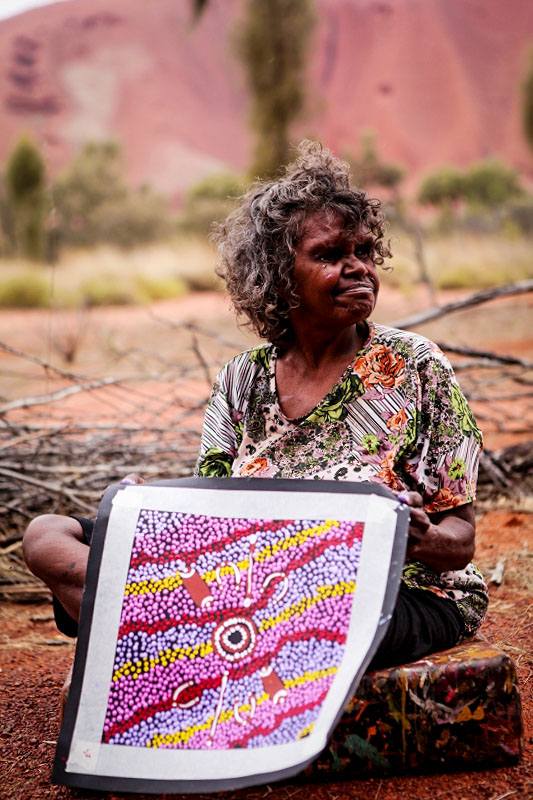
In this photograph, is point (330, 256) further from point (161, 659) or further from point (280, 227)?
point (161, 659)

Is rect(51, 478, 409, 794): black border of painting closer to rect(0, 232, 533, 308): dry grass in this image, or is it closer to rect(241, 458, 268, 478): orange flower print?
rect(241, 458, 268, 478): orange flower print

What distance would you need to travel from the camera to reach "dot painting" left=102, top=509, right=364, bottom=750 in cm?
157

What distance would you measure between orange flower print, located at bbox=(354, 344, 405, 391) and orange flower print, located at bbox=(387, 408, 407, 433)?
7cm

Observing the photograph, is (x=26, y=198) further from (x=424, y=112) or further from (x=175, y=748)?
(x=424, y=112)

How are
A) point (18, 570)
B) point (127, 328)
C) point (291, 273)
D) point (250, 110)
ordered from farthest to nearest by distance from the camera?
point (250, 110) → point (127, 328) → point (18, 570) → point (291, 273)

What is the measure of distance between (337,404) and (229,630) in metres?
0.62

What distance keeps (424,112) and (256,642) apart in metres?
49.8

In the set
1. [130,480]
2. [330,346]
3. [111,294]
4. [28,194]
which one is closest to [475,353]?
[330,346]

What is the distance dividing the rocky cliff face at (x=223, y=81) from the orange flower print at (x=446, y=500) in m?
43.5

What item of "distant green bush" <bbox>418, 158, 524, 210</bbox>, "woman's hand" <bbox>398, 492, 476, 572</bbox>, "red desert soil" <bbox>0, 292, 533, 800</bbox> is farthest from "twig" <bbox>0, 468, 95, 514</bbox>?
"distant green bush" <bbox>418, 158, 524, 210</bbox>

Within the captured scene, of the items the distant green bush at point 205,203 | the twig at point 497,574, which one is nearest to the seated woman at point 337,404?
the twig at point 497,574

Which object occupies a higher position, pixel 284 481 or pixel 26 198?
pixel 26 198

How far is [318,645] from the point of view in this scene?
159 cm

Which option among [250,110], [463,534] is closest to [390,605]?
[463,534]
